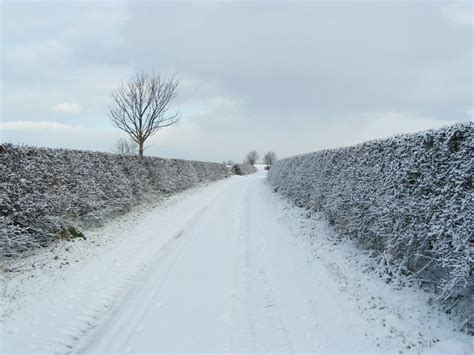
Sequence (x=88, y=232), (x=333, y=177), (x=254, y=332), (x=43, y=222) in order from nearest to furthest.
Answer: (x=254, y=332), (x=43, y=222), (x=88, y=232), (x=333, y=177)

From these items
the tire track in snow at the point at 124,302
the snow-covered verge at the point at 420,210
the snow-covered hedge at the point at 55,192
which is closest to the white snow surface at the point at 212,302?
the tire track in snow at the point at 124,302

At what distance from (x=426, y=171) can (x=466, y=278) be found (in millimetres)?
1948

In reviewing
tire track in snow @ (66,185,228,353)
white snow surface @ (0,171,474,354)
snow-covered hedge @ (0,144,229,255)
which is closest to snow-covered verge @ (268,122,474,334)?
white snow surface @ (0,171,474,354)

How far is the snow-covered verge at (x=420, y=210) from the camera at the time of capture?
186 inches

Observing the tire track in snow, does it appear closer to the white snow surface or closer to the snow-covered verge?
the white snow surface

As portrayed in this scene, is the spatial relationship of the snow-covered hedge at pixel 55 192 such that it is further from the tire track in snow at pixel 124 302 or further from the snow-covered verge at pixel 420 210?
the snow-covered verge at pixel 420 210

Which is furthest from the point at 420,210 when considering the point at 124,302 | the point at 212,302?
the point at 124,302

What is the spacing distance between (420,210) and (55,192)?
30.3 ft

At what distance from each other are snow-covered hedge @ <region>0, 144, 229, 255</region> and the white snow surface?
1.92 ft

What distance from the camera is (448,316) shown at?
4.92 metres

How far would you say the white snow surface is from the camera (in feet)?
15.2

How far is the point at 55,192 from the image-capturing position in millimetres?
9859

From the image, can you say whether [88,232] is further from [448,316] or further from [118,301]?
[448,316]

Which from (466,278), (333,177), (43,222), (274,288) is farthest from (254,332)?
(333,177)
